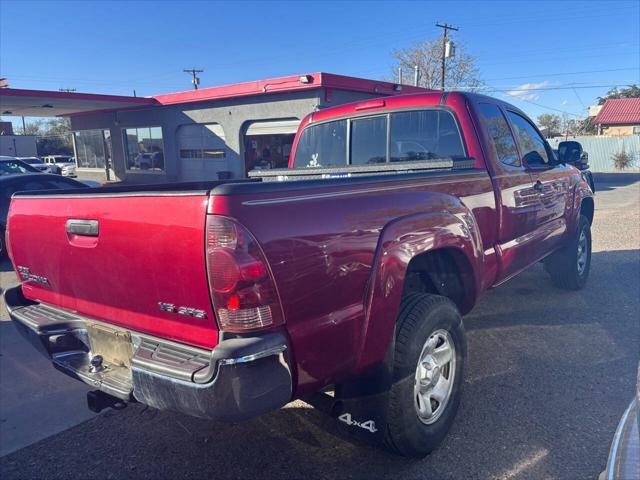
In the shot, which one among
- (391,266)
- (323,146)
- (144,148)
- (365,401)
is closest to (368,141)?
(323,146)

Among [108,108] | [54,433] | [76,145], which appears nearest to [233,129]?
[108,108]

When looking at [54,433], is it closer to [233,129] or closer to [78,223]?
[78,223]

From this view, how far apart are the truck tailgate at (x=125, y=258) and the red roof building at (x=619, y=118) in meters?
55.8

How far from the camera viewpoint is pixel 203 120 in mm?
19016

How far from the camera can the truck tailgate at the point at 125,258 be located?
78.6 inches

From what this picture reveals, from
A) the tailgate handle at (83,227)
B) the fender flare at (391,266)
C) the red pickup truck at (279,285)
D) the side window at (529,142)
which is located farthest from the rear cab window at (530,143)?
the tailgate handle at (83,227)

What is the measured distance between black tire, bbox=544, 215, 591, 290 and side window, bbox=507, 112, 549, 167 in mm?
1197

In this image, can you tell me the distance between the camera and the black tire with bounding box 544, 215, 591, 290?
5.63 m

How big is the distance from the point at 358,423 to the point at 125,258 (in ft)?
4.65

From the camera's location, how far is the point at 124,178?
23.9 m

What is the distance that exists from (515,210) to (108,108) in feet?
71.5

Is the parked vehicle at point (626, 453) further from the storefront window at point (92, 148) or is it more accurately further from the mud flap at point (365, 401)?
the storefront window at point (92, 148)

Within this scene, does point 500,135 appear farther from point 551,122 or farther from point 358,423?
point 551,122

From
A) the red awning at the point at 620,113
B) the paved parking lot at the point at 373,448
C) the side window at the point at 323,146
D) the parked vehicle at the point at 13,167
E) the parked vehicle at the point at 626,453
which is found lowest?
the paved parking lot at the point at 373,448
